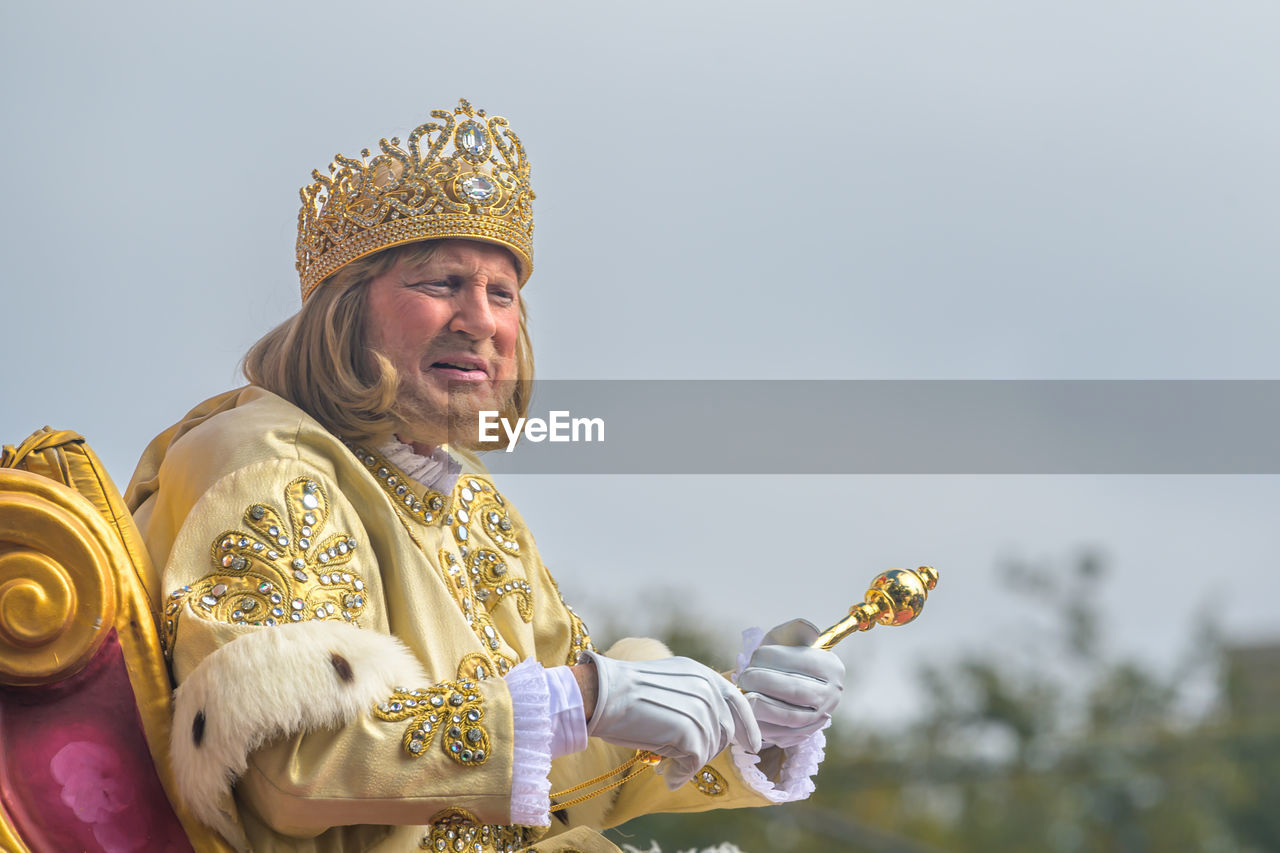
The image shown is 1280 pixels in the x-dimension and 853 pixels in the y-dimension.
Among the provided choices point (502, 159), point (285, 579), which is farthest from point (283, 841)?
point (502, 159)

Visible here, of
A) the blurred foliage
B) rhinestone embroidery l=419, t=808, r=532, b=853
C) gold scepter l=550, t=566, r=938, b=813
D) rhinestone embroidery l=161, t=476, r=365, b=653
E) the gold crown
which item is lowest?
rhinestone embroidery l=419, t=808, r=532, b=853

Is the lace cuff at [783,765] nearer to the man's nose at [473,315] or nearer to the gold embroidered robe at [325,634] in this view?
the gold embroidered robe at [325,634]

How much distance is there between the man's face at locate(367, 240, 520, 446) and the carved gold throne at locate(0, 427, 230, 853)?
0.62 m

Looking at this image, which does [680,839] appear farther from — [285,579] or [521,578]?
[285,579]

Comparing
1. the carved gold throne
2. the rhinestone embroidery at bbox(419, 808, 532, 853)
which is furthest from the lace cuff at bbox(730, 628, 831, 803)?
the carved gold throne

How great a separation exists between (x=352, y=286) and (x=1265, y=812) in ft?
40.3

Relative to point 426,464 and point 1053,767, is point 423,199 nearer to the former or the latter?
point 426,464

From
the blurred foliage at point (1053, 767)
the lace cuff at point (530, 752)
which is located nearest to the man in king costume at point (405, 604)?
the lace cuff at point (530, 752)

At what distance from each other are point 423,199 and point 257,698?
105 centimetres

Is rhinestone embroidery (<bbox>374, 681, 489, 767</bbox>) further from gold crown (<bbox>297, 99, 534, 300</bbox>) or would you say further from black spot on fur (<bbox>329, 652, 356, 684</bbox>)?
gold crown (<bbox>297, 99, 534, 300</bbox>)

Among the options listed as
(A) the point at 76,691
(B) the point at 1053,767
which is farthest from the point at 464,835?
(B) the point at 1053,767

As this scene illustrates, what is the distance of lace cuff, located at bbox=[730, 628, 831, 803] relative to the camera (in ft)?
7.99

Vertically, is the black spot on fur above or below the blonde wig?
below

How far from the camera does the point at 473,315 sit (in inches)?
98.9
